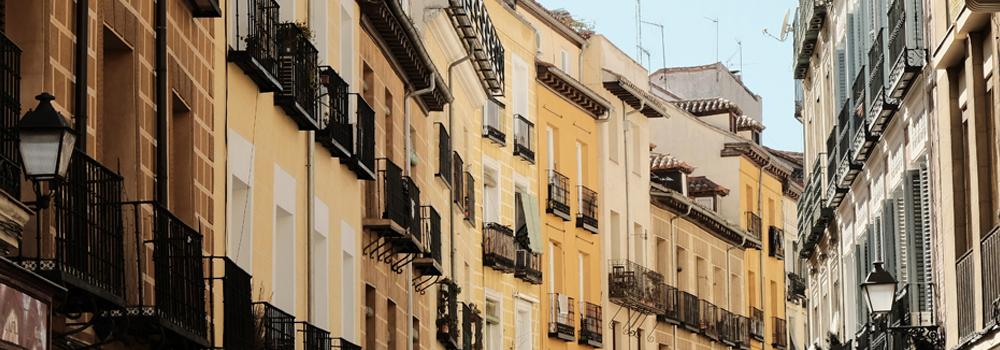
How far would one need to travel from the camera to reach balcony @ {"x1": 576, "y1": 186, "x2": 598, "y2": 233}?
5659 cm

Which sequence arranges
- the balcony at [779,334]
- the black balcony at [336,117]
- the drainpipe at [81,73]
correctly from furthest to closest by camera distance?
the balcony at [779,334], the black balcony at [336,117], the drainpipe at [81,73]

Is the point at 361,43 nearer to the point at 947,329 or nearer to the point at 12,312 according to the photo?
the point at 947,329

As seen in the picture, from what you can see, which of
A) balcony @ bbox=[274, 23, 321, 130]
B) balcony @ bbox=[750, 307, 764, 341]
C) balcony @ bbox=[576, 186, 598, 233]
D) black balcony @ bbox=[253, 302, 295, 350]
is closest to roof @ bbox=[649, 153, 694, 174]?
balcony @ bbox=[750, 307, 764, 341]

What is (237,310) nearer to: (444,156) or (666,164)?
(444,156)

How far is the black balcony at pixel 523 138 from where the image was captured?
51.3 meters

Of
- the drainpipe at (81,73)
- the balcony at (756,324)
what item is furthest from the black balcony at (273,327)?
the balcony at (756,324)

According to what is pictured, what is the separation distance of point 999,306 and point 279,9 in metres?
7.85

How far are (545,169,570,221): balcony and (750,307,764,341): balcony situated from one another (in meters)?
17.4

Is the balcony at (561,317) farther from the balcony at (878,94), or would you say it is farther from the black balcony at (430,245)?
the balcony at (878,94)

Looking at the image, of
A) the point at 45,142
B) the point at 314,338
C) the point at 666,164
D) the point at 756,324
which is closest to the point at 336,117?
the point at 314,338

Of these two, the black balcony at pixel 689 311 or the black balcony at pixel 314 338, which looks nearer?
the black balcony at pixel 314 338

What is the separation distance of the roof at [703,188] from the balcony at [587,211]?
496 inches

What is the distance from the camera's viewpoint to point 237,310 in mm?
20781

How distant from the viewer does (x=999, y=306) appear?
76.5 feet
